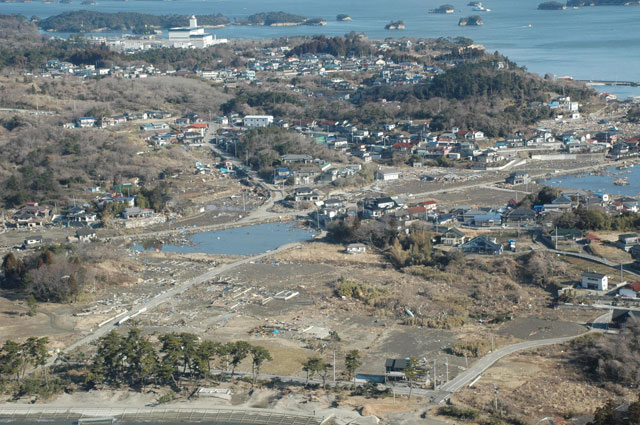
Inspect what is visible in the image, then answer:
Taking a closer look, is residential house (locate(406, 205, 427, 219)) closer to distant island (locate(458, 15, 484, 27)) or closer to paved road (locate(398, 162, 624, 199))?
paved road (locate(398, 162, 624, 199))

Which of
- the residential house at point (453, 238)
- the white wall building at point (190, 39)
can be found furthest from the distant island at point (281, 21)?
the residential house at point (453, 238)

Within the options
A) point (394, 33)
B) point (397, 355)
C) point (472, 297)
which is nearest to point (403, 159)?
point (472, 297)

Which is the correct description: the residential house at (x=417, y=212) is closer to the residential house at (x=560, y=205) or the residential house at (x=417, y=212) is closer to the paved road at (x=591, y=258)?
the residential house at (x=560, y=205)

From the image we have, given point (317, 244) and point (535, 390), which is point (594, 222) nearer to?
point (317, 244)

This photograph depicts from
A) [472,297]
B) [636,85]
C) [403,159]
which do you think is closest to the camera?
[472,297]

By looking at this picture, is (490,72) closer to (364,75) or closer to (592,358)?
(364,75)

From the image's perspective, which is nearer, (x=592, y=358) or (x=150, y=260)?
(x=592, y=358)
